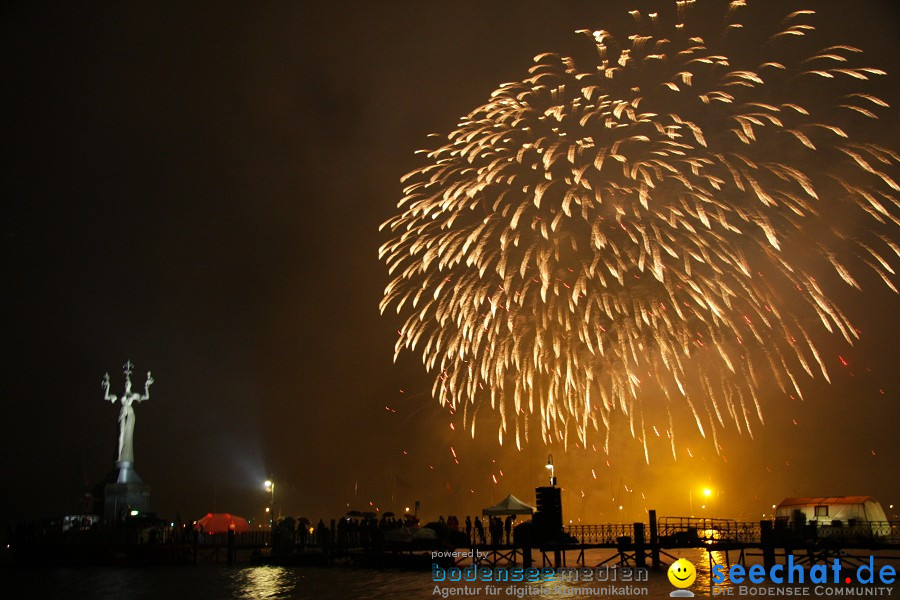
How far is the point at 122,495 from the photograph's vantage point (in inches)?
2205

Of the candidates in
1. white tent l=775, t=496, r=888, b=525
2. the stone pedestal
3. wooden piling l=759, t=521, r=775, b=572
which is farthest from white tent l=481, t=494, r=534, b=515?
the stone pedestal

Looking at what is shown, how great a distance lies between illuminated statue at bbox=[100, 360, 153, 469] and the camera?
56938 millimetres

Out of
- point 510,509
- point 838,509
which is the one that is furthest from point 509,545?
point 838,509

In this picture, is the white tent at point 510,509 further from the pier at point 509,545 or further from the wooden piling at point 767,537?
the wooden piling at point 767,537

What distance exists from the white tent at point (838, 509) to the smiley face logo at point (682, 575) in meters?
9.94

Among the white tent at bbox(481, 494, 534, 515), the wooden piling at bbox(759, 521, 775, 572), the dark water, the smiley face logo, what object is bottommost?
the dark water

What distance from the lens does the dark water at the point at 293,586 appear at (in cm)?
2789

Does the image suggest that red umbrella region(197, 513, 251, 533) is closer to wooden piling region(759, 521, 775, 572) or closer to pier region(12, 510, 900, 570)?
pier region(12, 510, 900, 570)

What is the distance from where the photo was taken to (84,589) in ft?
110

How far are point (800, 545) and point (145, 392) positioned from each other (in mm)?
44145

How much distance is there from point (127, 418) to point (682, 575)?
42012 mm

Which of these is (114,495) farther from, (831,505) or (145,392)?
(831,505)

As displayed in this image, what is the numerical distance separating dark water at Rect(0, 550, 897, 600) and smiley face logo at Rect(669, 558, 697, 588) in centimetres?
39

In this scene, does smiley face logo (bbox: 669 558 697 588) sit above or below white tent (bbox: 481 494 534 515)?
below
